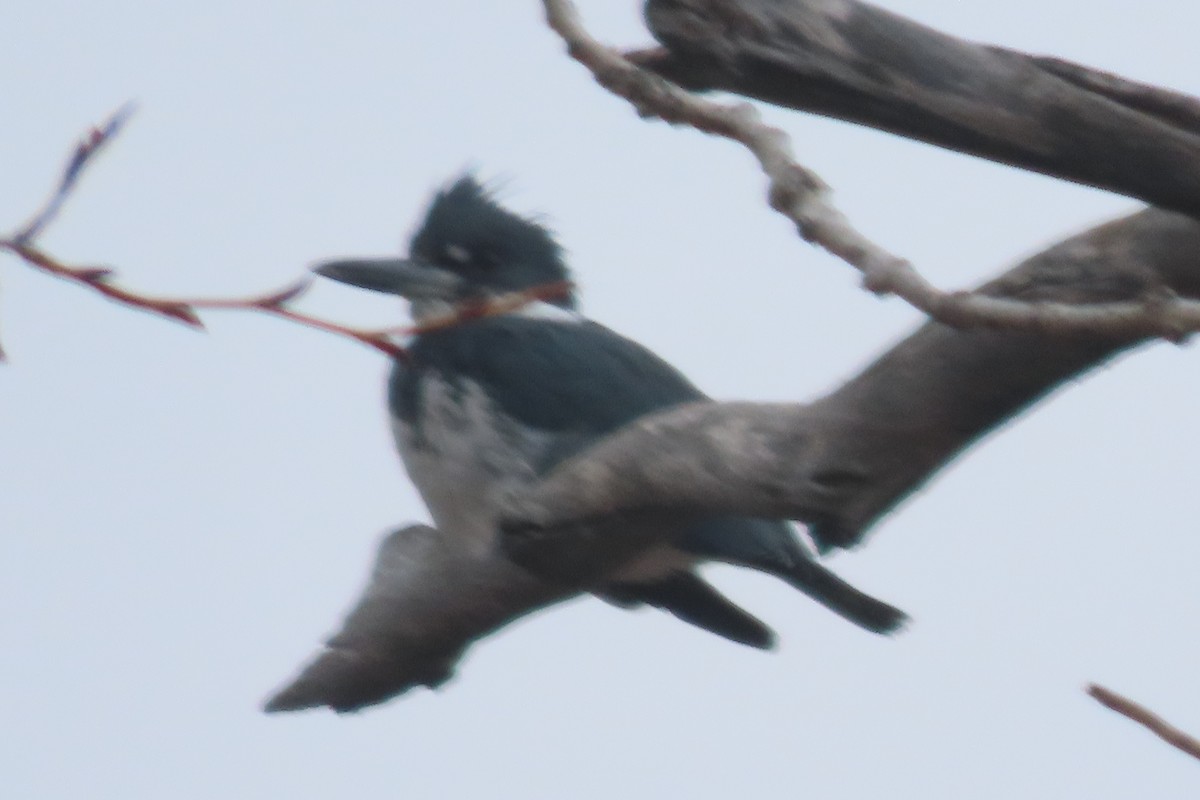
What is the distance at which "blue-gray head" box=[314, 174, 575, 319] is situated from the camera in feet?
14.4

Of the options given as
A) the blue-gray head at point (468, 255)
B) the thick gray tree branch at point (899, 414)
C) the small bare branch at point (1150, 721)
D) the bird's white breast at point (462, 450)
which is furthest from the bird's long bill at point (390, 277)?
the small bare branch at point (1150, 721)

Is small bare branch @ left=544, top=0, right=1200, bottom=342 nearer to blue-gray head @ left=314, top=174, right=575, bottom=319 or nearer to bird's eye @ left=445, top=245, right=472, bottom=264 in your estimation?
blue-gray head @ left=314, top=174, right=575, bottom=319

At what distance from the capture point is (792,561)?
3578 mm

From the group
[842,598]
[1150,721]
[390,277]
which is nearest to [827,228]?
[1150,721]

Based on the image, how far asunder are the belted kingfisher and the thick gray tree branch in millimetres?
1644

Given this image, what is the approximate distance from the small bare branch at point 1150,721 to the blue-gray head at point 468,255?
3.22 metres

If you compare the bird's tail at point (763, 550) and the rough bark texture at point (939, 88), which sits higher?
the rough bark texture at point (939, 88)

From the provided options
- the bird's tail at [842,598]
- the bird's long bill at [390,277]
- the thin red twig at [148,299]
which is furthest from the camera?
Result: the bird's long bill at [390,277]

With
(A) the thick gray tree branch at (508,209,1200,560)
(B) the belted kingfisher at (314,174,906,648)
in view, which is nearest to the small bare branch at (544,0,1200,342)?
(A) the thick gray tree branch at (508,209,1200,560)

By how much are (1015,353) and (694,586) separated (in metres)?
2.37

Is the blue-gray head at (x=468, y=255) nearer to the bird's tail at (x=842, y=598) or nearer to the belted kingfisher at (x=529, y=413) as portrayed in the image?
the belted kingfisher at (x=529, y=413)

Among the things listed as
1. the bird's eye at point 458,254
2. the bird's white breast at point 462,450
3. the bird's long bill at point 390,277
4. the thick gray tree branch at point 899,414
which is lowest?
the bird's white breast at point 462,450

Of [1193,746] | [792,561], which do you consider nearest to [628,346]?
[792,561]

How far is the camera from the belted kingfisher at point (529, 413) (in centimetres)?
369
